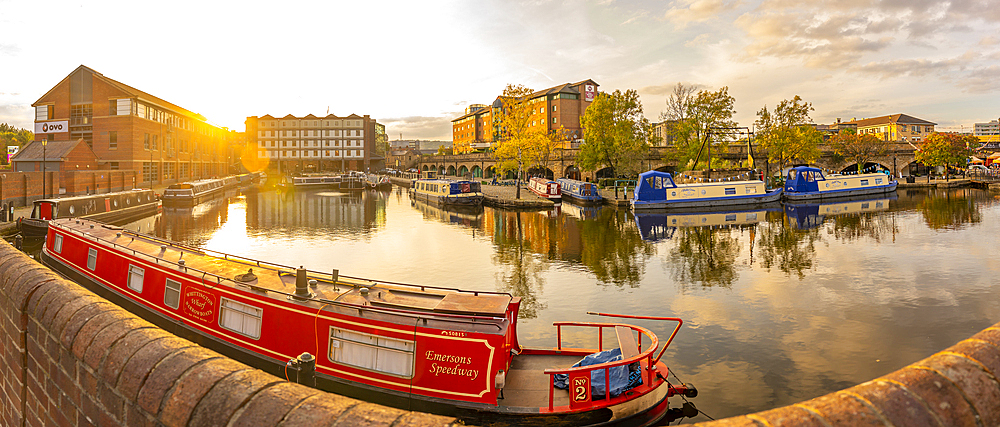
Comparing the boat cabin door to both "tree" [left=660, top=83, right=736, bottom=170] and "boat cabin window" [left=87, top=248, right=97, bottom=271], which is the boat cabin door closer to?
"tree" [left=660, top=83, right=736, bottom=170]

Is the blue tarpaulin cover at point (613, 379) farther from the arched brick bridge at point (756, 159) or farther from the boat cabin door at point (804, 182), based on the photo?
the arched brick bridge at point (756, 159)

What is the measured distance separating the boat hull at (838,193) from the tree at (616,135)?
18401 mm

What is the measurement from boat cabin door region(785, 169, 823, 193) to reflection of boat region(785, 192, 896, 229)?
2048 mm

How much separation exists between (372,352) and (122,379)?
20.8 ft

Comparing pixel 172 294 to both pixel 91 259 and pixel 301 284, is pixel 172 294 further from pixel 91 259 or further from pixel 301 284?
pixel 91 259

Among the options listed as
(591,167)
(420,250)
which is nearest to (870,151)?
(591,167)

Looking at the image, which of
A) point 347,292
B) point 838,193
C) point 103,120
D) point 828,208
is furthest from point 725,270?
point 103,120

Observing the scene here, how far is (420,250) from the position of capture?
2847 centimetres

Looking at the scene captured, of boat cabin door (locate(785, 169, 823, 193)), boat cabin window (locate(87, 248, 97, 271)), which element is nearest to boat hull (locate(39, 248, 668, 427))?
boat cabin window (locate(87, 248, 97, 271))

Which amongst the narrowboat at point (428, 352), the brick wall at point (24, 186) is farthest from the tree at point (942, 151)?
the brick wall at point (24, 186)

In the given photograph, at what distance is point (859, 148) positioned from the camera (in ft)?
256

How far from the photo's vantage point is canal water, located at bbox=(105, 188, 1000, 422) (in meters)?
12.5

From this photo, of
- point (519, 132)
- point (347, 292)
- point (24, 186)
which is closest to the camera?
point (347, 292)

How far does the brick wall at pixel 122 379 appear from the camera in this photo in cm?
284
